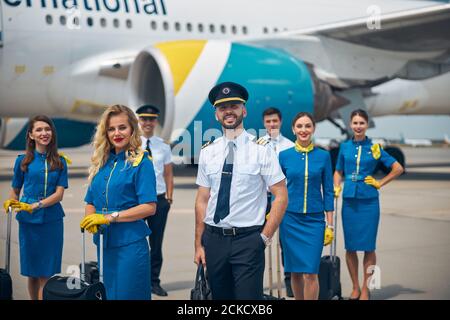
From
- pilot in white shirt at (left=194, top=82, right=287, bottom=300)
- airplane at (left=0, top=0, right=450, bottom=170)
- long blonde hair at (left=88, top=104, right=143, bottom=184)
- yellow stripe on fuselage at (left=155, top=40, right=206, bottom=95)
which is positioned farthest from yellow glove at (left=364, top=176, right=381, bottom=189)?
yellow stripe on fuselage at (left=155, top=40, right=206, bottom=95)

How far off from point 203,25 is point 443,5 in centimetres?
430

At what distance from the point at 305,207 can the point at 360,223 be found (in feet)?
2.60

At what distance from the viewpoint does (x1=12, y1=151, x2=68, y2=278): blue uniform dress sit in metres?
4.34

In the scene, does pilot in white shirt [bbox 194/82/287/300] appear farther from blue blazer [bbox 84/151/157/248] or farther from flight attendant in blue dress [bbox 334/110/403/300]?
flight attendant in blue dress [bbox 334/110/403/300]

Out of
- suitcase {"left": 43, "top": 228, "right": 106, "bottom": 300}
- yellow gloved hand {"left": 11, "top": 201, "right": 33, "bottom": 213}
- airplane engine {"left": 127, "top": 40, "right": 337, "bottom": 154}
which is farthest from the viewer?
airplane engine {"left": 127, "top": 40, "right": 337, "bottom": 154}

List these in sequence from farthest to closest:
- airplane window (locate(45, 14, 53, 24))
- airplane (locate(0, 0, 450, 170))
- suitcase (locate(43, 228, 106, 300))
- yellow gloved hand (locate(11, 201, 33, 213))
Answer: airplane window (locate(45, 14, 53, 24)) → airplane (locate(0, 0, 450, 170)) → yellow gloved hand (locate(11, 201, 33, 213)) → suitcase (locate(43, 228, 106, 300))

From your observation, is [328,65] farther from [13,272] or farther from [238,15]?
[13,272]

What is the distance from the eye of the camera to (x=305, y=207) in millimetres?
4371

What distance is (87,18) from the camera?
11.9 metres

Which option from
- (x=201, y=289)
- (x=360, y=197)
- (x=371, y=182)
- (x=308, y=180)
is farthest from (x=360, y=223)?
(x=201, y=289)

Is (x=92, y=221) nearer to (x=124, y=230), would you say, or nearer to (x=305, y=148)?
(x=124, y=230)

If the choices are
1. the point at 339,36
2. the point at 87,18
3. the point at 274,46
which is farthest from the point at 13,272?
the point at 339,36

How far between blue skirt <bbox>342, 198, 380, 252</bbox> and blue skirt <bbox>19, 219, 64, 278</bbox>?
6.64 ft

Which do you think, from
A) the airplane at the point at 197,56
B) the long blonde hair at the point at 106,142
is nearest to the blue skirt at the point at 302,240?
the long blonde hair at the point at 106,142
